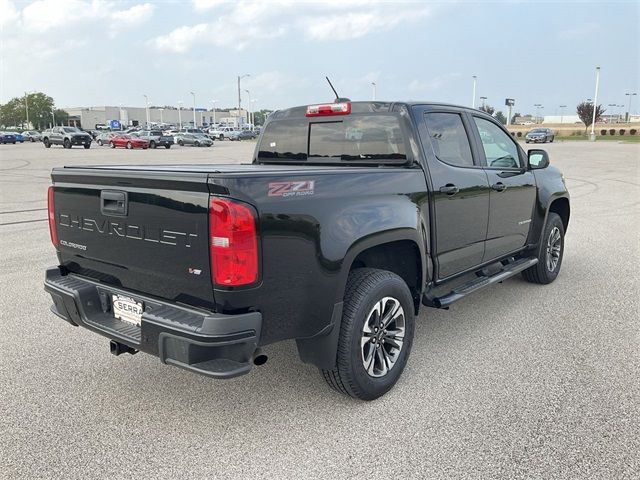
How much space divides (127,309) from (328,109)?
222 cm

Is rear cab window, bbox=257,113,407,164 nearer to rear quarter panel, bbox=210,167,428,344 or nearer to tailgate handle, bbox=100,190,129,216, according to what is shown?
rear quarter panel, bbox=210,167,428,344

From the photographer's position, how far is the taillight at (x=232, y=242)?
2.57 meters

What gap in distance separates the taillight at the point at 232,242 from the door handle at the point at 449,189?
1.85 metres

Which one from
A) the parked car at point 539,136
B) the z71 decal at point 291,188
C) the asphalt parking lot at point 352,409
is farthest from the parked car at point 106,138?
the z71 decal at point 291,188

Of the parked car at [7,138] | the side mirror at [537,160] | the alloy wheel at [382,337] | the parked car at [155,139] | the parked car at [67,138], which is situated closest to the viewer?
the alloy wheel at [382,337]

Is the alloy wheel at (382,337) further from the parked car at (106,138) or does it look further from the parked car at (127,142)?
the parked car at (106,138)

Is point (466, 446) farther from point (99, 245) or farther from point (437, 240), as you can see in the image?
point (99, 245)

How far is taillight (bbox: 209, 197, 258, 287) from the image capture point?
8.42 ft

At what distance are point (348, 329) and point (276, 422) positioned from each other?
70 centimetres

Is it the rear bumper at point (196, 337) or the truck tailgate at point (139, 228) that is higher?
the truck tailgate at point (139, 228)

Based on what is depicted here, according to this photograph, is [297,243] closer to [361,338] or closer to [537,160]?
[361,338]

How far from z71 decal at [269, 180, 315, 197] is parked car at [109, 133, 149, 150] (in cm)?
4240

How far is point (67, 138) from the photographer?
4178 cm

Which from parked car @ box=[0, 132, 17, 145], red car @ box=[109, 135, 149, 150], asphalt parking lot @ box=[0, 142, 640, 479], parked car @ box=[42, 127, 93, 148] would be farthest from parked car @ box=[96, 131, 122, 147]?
asphalt parking lot @ box=[0, 142, 640, 479]
